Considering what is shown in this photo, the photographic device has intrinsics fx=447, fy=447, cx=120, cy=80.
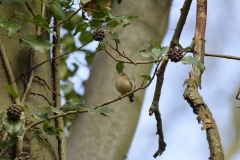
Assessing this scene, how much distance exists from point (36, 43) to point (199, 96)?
0.48 meters

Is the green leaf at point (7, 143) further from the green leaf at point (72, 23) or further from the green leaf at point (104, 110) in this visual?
the green leaf at point (72, 23)

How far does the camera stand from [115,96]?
2205mm

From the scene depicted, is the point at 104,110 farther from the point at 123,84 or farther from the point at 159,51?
the point at 123,84

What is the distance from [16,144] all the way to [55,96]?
0.35 m

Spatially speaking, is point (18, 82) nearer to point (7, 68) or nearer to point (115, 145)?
point (7, 68)

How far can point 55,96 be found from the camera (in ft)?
4.90

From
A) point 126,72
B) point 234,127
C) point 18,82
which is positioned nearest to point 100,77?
point 126,72

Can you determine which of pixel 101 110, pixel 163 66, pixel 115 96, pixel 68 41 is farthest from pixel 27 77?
pixel 68 41

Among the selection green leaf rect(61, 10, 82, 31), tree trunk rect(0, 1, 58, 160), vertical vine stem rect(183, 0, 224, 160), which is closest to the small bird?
tree trunk rect(0, 1, 58, 160)

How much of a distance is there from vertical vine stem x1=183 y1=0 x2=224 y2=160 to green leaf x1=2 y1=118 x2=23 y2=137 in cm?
42

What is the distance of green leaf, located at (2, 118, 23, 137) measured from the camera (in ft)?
3.44

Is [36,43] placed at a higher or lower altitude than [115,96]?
lower

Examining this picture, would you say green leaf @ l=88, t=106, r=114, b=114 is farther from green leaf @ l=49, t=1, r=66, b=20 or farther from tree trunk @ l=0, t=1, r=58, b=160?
green leaf @ l=49, t=1, r=66, b=20

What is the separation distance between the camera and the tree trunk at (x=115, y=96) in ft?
6.91
